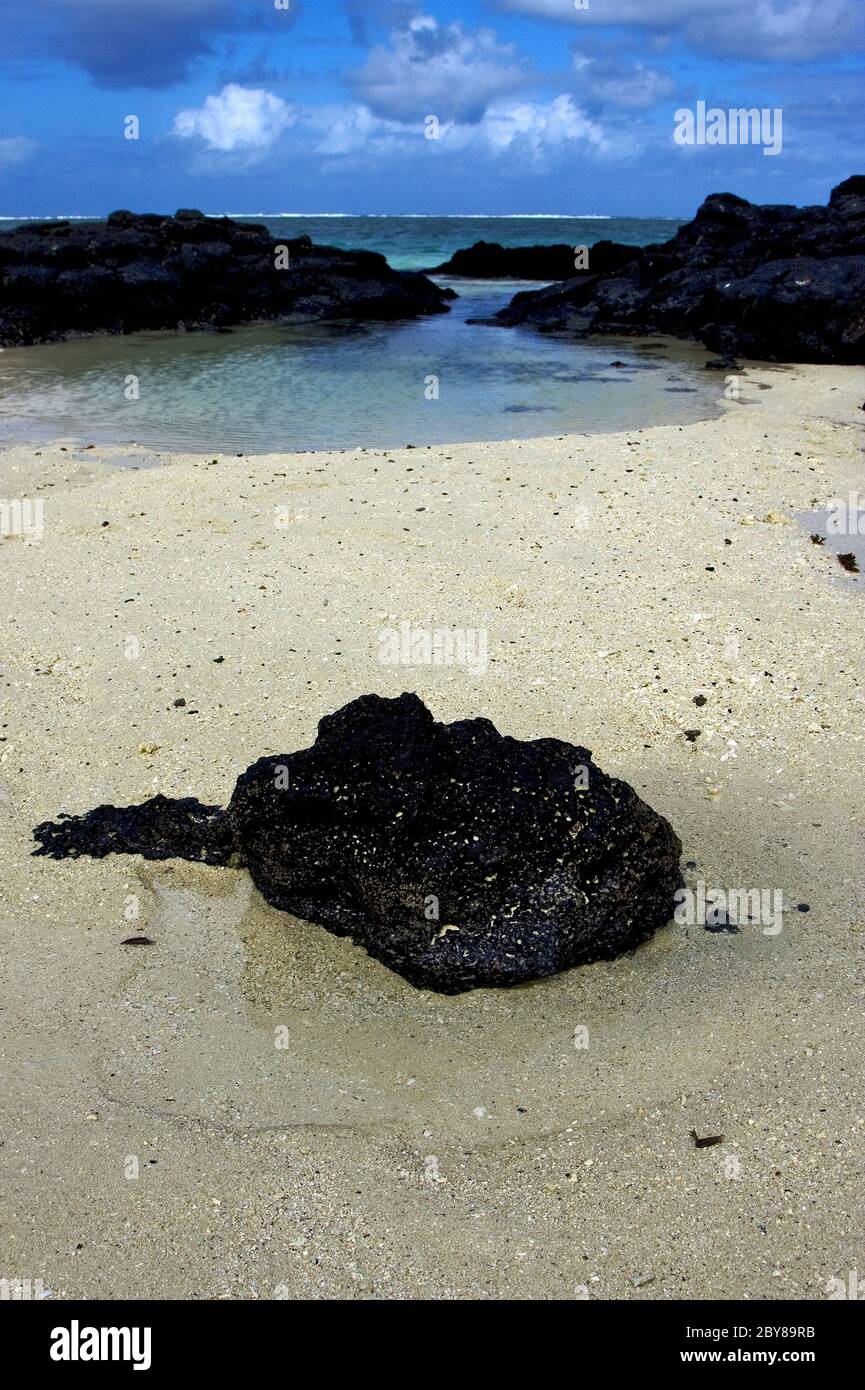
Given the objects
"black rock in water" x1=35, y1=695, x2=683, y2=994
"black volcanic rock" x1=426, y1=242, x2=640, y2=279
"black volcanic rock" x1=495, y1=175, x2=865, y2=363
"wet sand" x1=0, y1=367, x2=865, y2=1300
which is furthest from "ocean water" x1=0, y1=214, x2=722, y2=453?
"black volcanic rock" x1=426, y1=242, x2=640, y2=279

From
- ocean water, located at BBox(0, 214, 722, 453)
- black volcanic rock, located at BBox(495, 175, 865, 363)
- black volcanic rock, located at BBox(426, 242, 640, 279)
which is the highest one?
black volcanic rock, located at BBox(426, 242, 640, 279)

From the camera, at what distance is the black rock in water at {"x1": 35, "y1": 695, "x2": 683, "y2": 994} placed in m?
4.36

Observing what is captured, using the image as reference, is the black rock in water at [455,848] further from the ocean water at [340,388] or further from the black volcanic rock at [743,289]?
the black volcanic rock at [743,289]

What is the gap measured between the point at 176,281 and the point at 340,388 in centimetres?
1487

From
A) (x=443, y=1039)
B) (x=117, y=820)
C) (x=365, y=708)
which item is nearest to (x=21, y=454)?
(x=117, y=820)

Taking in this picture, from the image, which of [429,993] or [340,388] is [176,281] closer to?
[340,388]

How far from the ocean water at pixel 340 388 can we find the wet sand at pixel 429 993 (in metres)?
6.22

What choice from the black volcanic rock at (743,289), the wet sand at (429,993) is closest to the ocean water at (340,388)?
the black volcanic rock at (743,289)

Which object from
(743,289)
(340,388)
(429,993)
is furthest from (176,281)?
(429,993)

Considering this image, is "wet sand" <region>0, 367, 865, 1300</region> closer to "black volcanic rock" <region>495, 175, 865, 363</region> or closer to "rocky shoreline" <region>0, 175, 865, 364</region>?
"black volcanic rock" <region>495, 175, 865, 363</region>

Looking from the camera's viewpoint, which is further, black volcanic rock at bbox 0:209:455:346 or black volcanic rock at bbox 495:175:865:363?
black volcanic rock at bbox 0:209:455:346

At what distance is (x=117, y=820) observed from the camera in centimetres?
548

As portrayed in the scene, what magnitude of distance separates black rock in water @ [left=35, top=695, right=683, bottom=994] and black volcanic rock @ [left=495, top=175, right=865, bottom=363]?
18.6m

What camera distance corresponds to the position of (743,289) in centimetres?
2330
